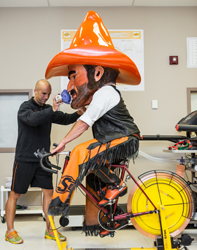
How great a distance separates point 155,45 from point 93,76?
1.60 metres

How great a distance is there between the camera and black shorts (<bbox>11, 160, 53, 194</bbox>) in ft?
7.59

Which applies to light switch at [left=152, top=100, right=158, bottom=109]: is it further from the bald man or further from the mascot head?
the bald man

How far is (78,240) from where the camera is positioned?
2311 mm

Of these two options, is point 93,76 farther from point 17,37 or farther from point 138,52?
point 17,37

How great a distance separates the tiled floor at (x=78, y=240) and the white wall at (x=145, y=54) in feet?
2.53

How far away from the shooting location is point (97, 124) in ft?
5.99

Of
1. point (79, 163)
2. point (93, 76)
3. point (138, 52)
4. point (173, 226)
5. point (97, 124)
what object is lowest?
point (173, 226)

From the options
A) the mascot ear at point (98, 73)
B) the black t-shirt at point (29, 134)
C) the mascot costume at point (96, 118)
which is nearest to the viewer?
the mascot costume at point (96, 118)

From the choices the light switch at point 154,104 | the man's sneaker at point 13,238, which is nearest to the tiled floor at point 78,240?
the man's sneaker at point 13,238

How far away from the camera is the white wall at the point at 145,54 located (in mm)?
3088

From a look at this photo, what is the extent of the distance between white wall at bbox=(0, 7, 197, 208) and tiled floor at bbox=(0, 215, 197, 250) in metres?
0.77

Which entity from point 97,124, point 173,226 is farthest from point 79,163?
point 173,226
